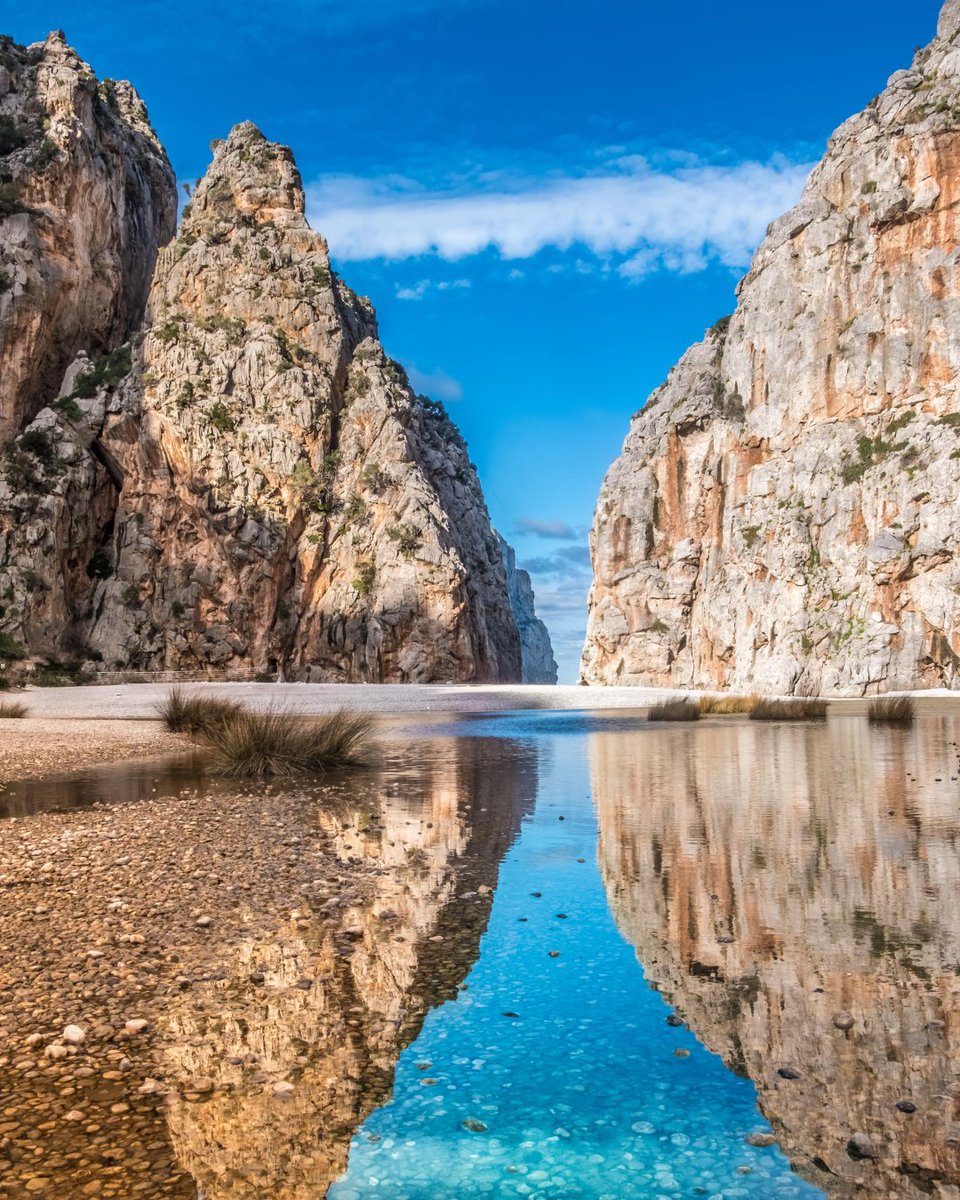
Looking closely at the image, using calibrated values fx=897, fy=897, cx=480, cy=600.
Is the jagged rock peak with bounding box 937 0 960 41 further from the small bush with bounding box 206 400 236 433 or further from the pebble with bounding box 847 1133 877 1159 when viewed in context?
the pebble with bounding box 847 1133 877 1159

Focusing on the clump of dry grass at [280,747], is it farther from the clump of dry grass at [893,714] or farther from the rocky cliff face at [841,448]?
the rocky cliff face at [841,448]

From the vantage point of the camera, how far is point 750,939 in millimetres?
6520

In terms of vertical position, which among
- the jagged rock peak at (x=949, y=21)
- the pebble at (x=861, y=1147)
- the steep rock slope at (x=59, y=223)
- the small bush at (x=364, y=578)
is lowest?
the pebble at (x=861, y=1147)

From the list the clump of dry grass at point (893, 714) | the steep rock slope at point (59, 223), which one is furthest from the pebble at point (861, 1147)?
the steep rock slope at point (59, 223)

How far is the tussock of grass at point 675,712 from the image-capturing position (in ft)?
106

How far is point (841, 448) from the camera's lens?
60.1 meters

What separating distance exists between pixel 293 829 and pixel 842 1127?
760 cm

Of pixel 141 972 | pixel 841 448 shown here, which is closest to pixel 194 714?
pixel 141 972

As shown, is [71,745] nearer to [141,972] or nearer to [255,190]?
[141,972]

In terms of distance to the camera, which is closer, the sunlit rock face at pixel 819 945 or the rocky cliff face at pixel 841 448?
the sunlit rock face at pixel 819 945

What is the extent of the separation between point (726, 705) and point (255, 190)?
209ft

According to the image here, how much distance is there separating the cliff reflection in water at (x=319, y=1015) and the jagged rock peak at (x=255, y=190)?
7796 centimetres

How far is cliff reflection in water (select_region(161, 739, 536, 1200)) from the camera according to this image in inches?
151

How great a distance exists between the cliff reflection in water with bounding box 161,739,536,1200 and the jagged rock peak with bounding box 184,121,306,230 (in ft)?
256
